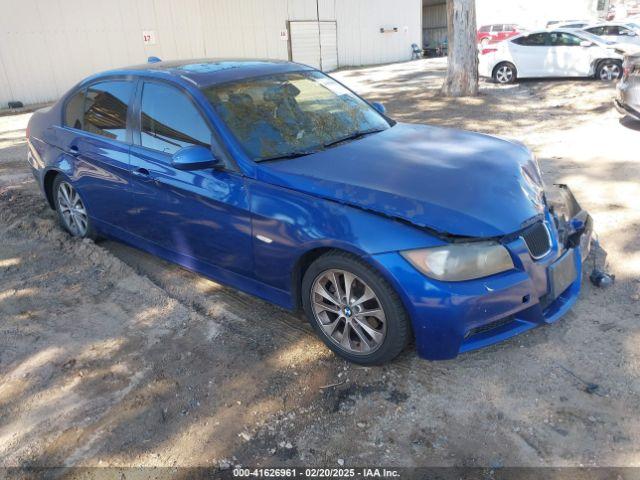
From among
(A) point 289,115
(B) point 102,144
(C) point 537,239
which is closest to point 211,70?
(A) point 289,115

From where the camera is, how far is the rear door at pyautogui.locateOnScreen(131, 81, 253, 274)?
3.46 meters

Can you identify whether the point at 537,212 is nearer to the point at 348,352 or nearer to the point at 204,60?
the point at 348,352

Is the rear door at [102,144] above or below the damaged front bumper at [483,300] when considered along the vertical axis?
above

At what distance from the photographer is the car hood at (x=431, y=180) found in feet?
9.43

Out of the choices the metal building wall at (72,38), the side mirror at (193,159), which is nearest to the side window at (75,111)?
the side mirror at (193,159)

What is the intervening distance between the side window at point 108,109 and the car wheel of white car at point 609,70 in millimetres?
13099

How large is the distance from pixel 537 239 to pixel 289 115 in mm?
1900

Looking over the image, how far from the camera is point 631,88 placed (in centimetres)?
812

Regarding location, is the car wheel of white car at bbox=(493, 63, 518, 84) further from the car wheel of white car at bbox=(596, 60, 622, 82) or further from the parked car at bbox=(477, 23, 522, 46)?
the parked car at bbox=(477, 23, 522, 46)

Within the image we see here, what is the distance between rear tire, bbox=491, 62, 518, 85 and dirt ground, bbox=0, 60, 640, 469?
1168 cm

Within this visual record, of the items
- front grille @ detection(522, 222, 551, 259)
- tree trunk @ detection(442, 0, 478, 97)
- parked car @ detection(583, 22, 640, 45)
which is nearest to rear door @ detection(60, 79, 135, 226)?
front grille @ detection(522, 222, 551, 259)

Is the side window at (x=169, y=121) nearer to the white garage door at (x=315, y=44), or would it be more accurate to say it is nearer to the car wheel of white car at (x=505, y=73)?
the car wheel of white car at (x=505, y=73)

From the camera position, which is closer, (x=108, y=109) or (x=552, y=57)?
(x=108, y=109)

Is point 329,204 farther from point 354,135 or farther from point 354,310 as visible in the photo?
point 354,135
